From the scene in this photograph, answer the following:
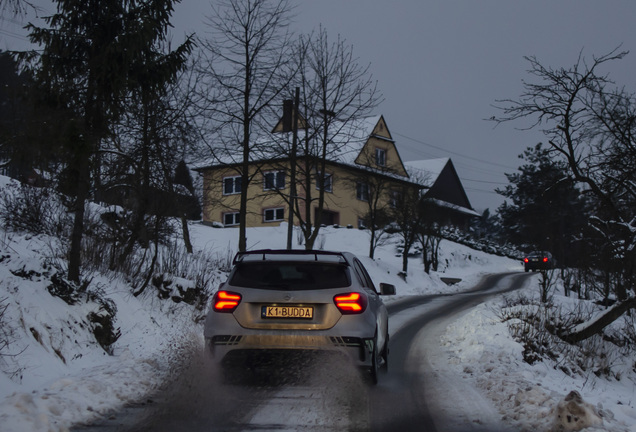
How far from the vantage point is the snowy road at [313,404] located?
555 cm

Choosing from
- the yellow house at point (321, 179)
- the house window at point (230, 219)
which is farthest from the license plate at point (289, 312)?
the house window at point (230, 219)

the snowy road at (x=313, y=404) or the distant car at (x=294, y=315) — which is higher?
the distant car at (x=294, y=315)

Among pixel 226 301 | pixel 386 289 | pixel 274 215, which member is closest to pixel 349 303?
pixel 226 301

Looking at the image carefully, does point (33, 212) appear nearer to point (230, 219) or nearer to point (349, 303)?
point (349, 303)

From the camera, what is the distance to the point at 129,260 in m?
13.5

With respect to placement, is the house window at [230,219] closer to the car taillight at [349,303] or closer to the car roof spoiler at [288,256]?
the car roof spoiler at [288,256]

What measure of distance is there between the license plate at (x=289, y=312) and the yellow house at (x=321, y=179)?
11.3m

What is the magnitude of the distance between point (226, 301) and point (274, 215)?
44.9 meters

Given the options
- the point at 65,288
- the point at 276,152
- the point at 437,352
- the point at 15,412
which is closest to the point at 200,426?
the point at 15,412

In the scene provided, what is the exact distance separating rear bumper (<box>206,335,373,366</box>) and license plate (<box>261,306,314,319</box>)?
0.21m

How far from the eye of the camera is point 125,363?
805cm

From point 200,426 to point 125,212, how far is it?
1201 cm

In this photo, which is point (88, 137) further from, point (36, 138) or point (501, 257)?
point (501, 257)

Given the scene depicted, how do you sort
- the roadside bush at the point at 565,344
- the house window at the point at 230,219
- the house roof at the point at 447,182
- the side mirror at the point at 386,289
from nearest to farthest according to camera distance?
the side mirror at the point at 386,289 < the roadside bush at the point at 565,344 < the house window at the point at 230,219 < the house roof at the point at 447,182
